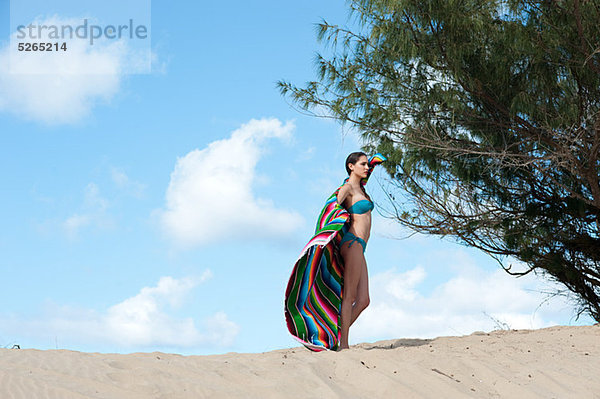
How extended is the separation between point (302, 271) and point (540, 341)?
2.84 metres

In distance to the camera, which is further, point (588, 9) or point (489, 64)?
point (489, 64)

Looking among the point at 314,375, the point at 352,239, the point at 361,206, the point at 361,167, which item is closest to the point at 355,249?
the point at 352,239

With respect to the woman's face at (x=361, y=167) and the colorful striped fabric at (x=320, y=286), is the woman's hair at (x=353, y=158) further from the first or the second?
the colorful striped fabric at (x=320, y=286)

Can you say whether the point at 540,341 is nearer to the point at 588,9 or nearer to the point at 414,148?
the point at 414,148

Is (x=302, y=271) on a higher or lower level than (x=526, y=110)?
lower

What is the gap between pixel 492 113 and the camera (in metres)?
7.67

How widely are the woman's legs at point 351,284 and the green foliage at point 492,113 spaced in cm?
223

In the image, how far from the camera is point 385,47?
7820mm

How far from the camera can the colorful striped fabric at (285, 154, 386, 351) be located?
18.1 feet

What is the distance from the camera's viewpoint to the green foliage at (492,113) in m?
7.08

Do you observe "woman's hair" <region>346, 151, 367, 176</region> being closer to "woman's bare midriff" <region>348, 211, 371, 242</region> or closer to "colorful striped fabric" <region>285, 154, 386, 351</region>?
"colorful striped fabric" <region>285, 154, 386, 351</region>

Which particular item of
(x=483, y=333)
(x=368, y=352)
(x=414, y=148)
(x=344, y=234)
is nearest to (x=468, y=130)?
(x=414, y=148)

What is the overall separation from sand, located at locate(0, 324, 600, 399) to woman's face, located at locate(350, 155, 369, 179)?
66.6 inches

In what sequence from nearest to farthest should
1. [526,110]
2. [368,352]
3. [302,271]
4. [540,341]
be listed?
[368,352] < [302,271] < [540,341] < [526,110]
